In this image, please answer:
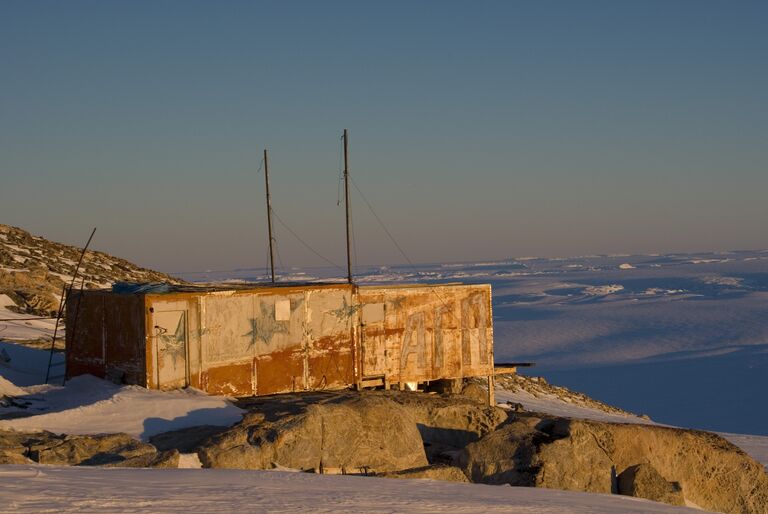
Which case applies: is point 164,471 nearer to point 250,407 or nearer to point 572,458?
point 250,407

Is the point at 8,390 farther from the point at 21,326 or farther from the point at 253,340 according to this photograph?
the point at 21,326

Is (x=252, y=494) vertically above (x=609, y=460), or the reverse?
(x=252, y=494)

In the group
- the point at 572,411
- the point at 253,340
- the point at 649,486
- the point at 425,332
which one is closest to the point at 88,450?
the point at 253,340

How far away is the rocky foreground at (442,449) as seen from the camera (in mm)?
13664

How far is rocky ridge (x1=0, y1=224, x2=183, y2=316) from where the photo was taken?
3161cm

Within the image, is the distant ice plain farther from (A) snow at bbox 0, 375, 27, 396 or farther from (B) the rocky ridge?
(A) snow at bbox 0, 375, 27, 396

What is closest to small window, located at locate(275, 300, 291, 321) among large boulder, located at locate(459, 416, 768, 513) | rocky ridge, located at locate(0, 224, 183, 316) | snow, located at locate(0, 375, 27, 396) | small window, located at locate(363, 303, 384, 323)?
small window, located at locate(363, 303, 384, 323)

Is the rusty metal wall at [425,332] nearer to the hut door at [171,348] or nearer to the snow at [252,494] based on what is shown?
the hut door at [171,348]

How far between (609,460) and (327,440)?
5.38m

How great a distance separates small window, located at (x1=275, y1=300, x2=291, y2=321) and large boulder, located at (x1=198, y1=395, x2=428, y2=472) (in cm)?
437

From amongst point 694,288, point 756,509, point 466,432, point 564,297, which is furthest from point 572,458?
point 694,288

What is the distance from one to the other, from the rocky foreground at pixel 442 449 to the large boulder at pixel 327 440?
17mm

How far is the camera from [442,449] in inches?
709

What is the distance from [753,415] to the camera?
50.7 m
